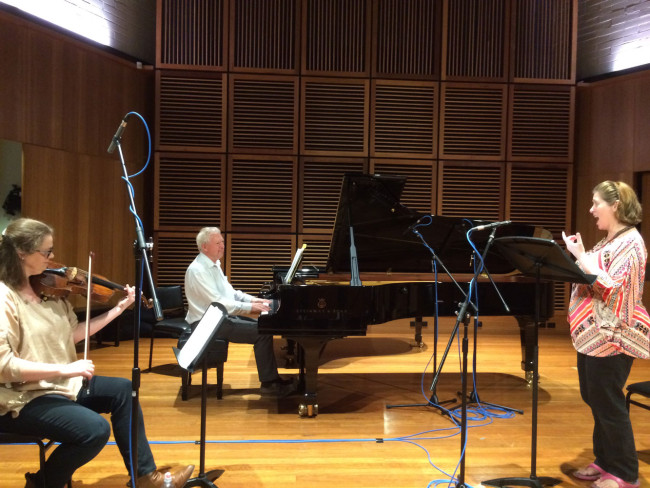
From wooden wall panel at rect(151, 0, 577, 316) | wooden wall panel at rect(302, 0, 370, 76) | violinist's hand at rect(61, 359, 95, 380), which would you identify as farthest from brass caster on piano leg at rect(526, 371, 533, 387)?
wooden wall panel at rect(302, 0, 370, 76)

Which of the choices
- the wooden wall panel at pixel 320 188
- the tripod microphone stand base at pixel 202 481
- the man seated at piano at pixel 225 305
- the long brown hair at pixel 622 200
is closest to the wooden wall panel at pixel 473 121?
the wooden wall panel at pixel 320 188

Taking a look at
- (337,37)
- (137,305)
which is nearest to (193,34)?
(337,37)

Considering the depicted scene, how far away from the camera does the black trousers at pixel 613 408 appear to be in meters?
2.76

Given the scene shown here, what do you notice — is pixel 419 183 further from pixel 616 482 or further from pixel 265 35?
pixel 616 482

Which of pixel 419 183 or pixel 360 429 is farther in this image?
pixel 419 183

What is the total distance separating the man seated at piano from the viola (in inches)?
69.8

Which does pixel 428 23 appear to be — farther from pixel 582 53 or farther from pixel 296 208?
pixel 296 208

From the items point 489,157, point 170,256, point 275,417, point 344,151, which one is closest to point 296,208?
point 344,151

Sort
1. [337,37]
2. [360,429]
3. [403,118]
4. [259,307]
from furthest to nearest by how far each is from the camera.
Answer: [403,118], [337,37], [259,307], [360,429]

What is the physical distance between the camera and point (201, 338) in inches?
106

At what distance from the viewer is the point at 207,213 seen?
7230 millimetres

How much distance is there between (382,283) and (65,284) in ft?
8.03

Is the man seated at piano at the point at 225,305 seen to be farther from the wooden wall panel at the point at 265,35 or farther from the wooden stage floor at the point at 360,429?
the wooden wall panel at the point at 265,35

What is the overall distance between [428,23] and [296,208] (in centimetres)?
277
